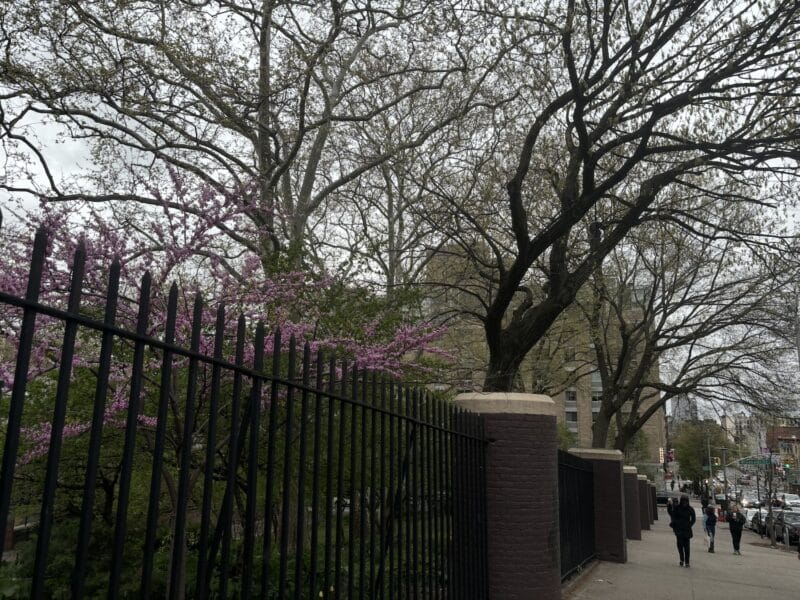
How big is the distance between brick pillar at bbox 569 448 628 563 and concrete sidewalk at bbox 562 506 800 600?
49 cm

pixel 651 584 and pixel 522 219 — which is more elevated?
pixel 522 219

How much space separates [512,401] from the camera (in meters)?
7.61

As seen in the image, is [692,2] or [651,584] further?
[651,584]

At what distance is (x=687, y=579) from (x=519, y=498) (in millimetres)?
7107

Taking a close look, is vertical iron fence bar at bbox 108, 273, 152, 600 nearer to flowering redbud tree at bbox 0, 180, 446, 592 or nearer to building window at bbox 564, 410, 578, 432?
flowering redbud tree at bbox 0, 180, 446, 592

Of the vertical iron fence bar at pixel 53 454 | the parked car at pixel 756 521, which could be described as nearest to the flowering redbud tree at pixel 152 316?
the vertical iron fence bar at pixel 53 454

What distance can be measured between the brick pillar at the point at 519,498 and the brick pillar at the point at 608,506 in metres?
8.07

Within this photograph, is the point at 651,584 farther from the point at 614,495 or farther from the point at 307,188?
the point at 307,188

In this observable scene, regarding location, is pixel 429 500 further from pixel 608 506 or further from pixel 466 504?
pixel 608 506

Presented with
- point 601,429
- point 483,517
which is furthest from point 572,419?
point 483,517

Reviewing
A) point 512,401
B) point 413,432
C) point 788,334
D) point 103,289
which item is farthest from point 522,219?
point 788,334

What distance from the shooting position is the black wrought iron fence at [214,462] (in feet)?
7.13

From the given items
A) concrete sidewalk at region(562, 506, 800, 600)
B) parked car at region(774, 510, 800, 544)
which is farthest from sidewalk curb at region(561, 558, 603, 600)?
parked car at region(774, 510, 800, 544)

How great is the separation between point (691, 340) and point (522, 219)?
1598 centimetres
